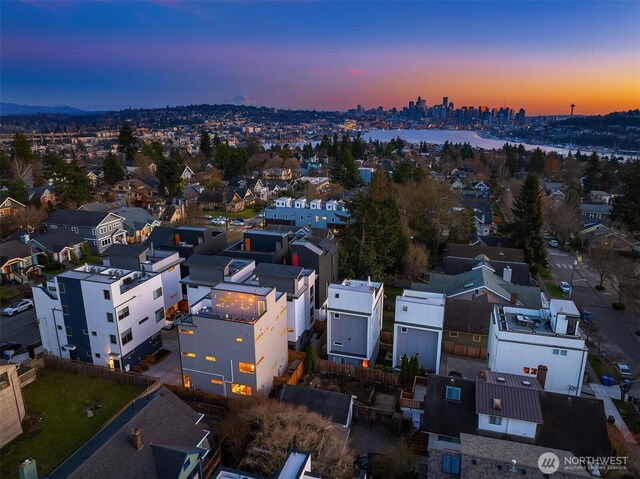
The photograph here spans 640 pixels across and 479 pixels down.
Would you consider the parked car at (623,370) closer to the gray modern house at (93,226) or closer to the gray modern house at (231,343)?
the gray modern house at (231,343)

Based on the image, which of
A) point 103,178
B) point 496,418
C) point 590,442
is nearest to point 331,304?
point 496,418

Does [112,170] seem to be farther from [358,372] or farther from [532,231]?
[532,231]

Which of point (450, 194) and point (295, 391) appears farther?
point (450, 194)

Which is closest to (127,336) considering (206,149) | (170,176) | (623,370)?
(623,370)

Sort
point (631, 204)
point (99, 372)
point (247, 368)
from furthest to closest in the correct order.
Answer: point (631, 204) < point (99, 372) < point (247, 368)

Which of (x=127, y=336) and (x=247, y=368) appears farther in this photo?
(x=127, y=336)

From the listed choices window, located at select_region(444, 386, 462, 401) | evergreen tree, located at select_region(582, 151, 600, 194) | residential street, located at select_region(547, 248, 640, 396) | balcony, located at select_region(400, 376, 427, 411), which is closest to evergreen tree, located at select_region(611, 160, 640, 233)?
residential street, located at select_region(547, 248, 640, 396)

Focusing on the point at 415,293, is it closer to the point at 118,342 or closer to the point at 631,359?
the point at 631,359
